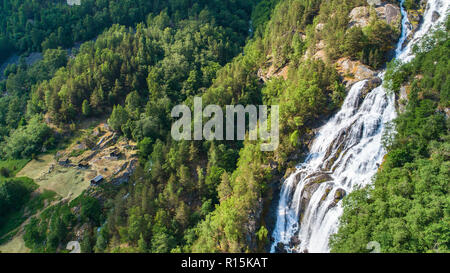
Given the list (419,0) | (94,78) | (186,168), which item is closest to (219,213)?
(186,168)

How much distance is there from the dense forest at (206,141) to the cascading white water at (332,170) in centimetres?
273

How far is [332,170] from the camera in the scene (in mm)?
55812

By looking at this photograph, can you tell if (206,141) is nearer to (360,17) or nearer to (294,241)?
(294,241)

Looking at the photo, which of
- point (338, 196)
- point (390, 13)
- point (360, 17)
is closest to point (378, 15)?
point (390, 13)

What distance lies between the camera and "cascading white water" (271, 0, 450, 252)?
2003 inches

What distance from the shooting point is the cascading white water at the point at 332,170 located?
50875 mm

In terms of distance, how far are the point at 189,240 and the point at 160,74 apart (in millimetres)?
56597

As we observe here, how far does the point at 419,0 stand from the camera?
76250mm

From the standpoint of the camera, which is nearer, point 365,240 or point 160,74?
point 365,240

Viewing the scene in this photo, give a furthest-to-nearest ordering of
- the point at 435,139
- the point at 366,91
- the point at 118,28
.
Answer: the point at 118,28
the point at 366,91
the point at 435,139

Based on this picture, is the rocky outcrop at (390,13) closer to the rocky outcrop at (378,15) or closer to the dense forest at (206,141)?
the rocky outcrop at (378,15)

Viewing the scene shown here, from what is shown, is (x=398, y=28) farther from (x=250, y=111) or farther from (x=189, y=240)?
(x=189, y=240)

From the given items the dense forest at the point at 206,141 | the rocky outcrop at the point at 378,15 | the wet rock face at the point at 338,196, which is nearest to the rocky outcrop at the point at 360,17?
the rocky outcrop at the point at 378,15

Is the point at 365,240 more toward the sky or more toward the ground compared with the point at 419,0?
more toward the ground
